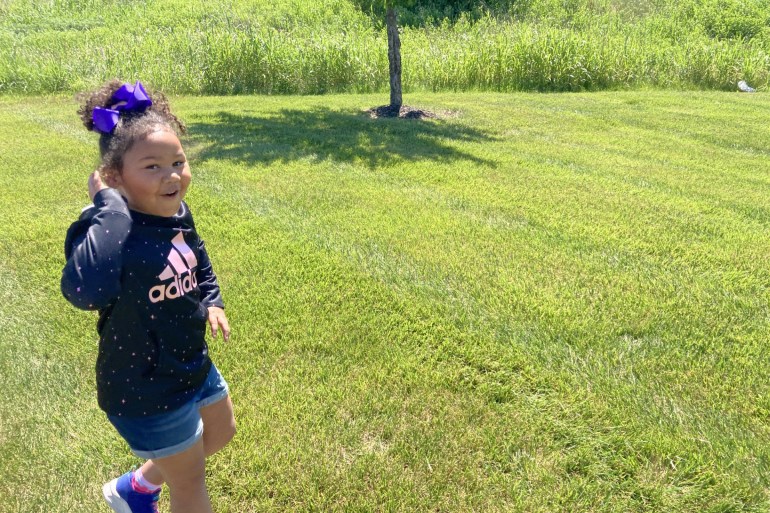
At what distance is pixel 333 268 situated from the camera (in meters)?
4.45

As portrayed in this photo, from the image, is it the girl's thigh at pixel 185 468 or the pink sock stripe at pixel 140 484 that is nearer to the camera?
the girl's thigh at pixel 185 468

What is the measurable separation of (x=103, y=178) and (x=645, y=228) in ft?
14.9

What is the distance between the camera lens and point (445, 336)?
358 centimetres

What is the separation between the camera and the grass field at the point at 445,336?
8.40 ft

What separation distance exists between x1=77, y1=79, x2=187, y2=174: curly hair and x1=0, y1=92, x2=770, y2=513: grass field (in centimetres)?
143

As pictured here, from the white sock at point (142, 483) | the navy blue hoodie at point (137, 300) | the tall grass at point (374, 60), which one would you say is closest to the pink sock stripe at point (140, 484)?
the white sock at point (142, 483)

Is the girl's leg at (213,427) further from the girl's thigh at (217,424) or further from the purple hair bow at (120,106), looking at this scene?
the purple hair bow at (120,106)

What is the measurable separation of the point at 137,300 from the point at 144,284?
53mm

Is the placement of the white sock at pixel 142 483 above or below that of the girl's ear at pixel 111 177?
below

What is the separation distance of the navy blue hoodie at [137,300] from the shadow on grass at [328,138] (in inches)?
210

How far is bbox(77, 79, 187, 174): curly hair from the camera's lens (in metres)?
1.85

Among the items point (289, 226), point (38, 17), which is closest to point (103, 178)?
→ point (289, 226)

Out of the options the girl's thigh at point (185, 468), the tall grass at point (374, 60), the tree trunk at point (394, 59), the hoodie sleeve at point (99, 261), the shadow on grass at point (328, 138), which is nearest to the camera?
the hoodie sleeve at point (99, 261)

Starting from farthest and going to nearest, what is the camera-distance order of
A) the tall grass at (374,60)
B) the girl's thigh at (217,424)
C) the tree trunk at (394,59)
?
the tall grass at (374,60), the tree trunk at (394,59), the girl's thigh at (217,424)
